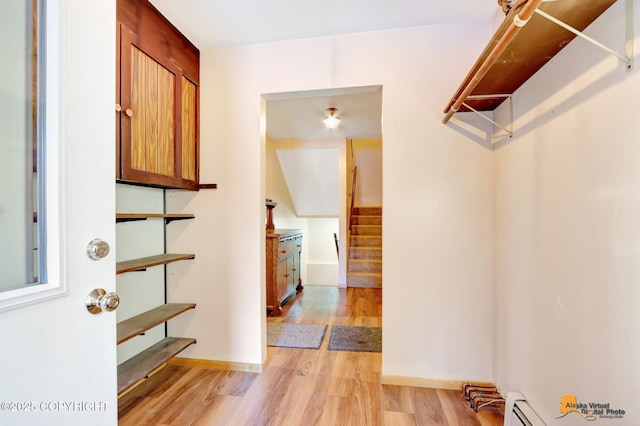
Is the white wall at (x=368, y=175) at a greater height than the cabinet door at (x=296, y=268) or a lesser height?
greater

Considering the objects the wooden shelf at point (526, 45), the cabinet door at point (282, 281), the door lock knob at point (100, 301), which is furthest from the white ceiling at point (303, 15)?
the cabinet door at point (282, 281)

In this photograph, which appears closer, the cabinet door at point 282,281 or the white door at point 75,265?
the white door at point 75,265

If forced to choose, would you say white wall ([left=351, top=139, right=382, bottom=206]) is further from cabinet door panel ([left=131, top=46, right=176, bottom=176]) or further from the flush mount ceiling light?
cabinet door panel ([left=131, top=46, right=176, bottom=176])

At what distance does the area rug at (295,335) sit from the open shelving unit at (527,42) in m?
2.12

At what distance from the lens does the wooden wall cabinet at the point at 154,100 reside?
4.92 ft

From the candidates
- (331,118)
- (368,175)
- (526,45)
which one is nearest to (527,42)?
(526,45)

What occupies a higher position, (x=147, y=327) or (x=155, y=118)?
(x=155, y=118)

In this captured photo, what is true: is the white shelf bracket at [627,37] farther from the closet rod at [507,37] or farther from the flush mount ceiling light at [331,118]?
the flush mount ceiling light at [331,118]

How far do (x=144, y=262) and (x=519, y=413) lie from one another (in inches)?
85.0

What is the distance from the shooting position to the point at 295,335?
272 centimetres

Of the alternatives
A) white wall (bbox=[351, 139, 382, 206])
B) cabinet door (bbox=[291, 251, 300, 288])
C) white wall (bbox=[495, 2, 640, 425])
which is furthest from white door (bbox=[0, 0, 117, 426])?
white wall (bbox=[351, 139, 382, 206])

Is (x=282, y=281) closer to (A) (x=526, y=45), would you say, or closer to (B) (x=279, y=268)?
(B) (x=279, y=268)

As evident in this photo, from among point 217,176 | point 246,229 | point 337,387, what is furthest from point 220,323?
point 217,176

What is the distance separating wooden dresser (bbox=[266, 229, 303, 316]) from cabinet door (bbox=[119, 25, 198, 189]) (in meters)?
1.35
